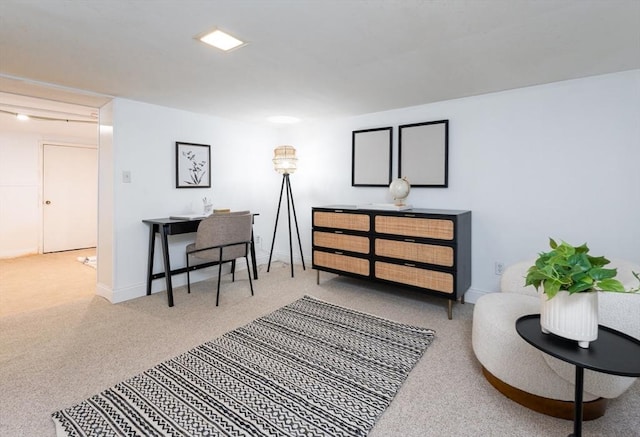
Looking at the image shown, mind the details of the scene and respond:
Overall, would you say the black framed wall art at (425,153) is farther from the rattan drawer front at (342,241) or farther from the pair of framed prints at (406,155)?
the rattan drawer front at (342,241)

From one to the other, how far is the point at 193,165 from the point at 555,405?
383cm

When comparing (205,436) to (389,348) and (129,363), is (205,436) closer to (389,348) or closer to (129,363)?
(129,363)

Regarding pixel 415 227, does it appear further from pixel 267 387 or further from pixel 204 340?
pixel 204 340

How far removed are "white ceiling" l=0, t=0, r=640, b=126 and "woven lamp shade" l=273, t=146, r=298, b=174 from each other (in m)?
1.04

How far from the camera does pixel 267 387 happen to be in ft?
6.10

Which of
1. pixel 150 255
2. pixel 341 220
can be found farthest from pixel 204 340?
pixel 341 220

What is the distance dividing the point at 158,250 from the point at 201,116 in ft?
5.48

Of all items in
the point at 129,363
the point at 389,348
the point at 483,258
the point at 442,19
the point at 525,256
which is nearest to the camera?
the point at 442,19

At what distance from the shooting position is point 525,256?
2.93 m

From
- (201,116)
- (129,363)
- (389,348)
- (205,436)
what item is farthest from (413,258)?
(201,116)

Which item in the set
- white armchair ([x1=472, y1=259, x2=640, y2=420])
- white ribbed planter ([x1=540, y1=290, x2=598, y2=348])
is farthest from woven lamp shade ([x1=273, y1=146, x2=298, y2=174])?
white ribbed planter ([x1=540, y1=290, x2=598, y2=348])

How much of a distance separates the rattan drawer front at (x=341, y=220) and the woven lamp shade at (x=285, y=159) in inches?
32.8

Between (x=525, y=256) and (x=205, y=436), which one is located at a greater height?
(x=525, y=256)

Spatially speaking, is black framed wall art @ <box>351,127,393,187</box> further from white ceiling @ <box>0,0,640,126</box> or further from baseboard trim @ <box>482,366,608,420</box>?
baseboard trim @ <box>482,366,608,420</box>
